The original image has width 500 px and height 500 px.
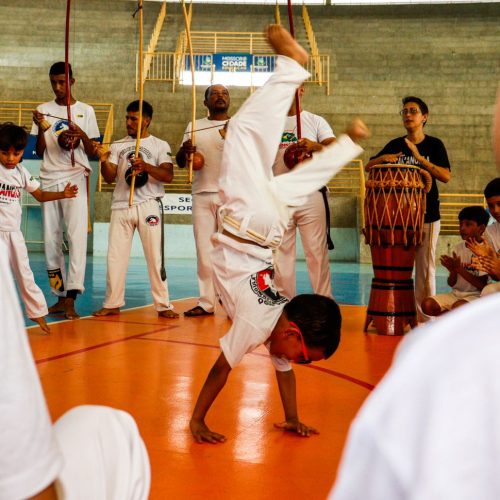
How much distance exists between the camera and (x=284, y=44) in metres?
2.69

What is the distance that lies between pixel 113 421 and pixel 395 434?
0.81 metres

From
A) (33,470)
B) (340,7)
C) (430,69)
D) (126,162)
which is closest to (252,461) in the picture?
(33,470)

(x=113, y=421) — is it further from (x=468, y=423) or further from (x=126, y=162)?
(x=126, y=162)

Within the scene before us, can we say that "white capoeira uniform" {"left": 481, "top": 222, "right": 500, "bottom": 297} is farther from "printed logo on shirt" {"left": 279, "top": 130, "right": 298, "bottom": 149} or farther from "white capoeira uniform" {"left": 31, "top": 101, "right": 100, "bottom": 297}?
"white capoeira uniform" {"left": 31, "top": 101, "right": 100, "bottom": 297}

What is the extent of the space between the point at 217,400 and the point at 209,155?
284 centimetres

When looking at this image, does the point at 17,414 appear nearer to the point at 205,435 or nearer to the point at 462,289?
the point at 205,435

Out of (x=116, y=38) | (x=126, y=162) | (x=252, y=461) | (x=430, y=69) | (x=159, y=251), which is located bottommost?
(x=252, y=461)

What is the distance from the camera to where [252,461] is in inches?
86.5

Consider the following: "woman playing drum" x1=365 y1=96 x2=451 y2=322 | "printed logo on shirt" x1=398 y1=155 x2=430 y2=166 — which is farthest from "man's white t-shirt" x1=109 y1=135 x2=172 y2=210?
"printed logo on shirt" x1=398 y1=155 x2=430 y2=166

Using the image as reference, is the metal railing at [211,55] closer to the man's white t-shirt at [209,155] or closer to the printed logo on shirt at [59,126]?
the man's white t-shirt at [209,155]

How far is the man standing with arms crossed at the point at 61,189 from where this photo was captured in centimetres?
512

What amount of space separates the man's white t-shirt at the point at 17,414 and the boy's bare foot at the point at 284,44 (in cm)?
203

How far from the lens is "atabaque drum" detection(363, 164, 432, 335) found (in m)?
4.57

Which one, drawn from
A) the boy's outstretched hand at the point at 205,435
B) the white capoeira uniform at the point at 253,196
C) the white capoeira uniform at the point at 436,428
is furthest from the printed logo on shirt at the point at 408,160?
the white capoeira uniform at the point at 436,428
